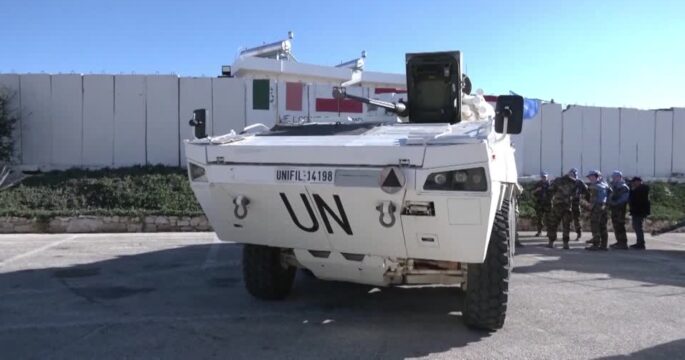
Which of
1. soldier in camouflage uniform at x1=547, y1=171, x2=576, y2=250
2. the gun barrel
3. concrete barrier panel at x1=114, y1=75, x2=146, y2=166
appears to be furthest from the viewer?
concrete barrier panel at x1=114, y1=75, x2=146, y2=166

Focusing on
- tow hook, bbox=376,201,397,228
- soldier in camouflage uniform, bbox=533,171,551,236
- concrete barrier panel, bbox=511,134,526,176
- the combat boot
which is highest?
concrete barrier panel, bbox=511,134,526,176

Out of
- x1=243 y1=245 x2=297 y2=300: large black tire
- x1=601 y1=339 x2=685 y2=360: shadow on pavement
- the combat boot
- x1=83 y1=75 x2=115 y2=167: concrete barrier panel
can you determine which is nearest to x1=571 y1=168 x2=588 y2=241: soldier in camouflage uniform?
the combat boot

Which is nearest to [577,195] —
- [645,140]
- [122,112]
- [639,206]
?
[639,206]

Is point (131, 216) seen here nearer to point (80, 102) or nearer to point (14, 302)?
point (80, 102)

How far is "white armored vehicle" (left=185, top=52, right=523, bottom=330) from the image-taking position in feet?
14.3

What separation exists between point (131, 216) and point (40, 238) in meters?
1.94

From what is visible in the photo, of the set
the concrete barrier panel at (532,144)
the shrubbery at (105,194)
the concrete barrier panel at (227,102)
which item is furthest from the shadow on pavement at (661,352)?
the concrete barrier panel at (532,144)

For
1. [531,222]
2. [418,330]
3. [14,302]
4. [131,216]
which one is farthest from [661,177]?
[14,302]

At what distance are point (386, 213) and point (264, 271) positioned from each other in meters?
1.89

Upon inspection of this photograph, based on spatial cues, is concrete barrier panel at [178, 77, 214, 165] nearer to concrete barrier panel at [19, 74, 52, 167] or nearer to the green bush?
concrete barrier panel at [19, 74, 52, 167]

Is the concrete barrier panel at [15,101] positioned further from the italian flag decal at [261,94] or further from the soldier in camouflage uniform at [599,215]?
the soldier in camouflage uniform at [599,215]

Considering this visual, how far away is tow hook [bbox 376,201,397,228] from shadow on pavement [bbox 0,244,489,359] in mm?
942

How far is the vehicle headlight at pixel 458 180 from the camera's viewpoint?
14.0ft

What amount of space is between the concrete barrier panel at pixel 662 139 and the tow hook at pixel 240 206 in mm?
17150
